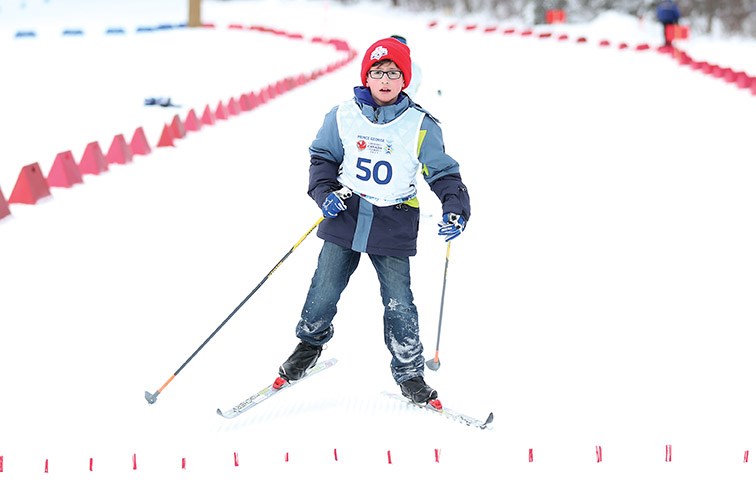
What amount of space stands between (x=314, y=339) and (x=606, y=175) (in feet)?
20.7

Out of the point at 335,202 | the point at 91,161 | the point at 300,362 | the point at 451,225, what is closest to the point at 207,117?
the point at 91,161

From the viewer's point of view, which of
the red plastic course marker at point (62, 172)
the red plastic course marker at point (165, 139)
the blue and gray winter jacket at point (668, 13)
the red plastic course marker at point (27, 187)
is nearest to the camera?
the red plastic course marker at point (27, 187)

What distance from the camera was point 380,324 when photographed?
5.27m

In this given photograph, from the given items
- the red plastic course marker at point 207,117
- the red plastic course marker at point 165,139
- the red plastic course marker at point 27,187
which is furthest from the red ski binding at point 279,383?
the red plastic course marker at point 207,117

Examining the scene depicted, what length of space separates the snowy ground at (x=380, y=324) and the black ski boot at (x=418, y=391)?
0.26ft

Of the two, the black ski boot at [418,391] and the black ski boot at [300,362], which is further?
the black ski boot at [300,362]

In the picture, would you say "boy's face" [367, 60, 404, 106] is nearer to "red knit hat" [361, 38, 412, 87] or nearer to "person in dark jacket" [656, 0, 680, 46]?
"red knit hat" [361, 38, 412, 87]

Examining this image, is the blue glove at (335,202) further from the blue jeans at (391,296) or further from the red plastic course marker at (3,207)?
the red plastic course marker at (3,207)

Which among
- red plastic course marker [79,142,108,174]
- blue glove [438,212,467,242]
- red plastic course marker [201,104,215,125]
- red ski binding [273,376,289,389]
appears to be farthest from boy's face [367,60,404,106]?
red plastic course marker [201,104,215,125]

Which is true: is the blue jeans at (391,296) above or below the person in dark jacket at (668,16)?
below

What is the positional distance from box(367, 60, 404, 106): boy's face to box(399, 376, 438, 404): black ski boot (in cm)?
130

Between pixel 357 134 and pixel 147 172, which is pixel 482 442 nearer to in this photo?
pixel 357 134

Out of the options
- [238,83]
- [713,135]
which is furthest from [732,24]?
[713,135]

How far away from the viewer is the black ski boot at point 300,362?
423 cm
